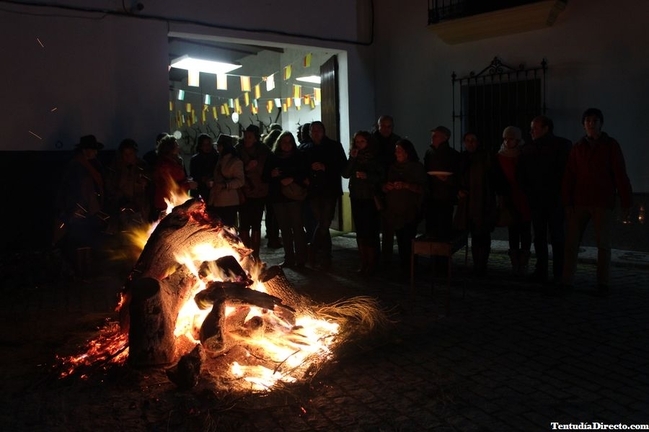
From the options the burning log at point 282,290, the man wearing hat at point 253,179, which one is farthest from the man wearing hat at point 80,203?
the burning log at point 282,290

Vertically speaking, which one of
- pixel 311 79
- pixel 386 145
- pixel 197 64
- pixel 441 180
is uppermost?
pixel 197 64

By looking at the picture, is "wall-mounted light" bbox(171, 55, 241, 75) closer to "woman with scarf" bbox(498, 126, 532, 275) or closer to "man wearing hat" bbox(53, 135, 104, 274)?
"man wearing hat" bbox(53, 135, 104, 274)

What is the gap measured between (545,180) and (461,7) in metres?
4.73

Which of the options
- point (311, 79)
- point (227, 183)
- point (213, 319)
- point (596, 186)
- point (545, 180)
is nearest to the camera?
point (213, 319)

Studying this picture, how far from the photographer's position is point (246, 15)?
1108cm

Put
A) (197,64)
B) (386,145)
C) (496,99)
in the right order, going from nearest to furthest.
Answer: (386,145), (496,99), (197,64)

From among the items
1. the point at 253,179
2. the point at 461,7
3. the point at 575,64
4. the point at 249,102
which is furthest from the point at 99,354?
the point at 249,102

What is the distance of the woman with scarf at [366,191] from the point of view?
8.32m

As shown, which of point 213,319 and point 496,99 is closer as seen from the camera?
point 213,319

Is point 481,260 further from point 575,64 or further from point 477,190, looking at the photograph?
point 575,64

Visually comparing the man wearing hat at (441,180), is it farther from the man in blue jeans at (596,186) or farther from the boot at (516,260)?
the man in blue jeans at (596,186)

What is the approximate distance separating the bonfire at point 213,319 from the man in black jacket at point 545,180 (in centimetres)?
263

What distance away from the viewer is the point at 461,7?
10.9 metres

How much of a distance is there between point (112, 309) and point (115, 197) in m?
2.21
